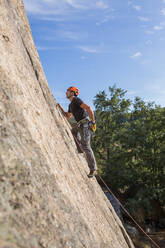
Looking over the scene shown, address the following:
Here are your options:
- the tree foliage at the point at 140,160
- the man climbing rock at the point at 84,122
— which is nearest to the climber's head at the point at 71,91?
the man climbing rock at the point at 84,122

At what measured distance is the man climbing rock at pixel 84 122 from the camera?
5.95 m

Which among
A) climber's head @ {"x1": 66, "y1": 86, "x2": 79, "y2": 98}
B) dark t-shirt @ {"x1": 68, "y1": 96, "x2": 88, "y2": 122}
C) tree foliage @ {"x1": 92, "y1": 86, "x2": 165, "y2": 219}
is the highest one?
climber's head @ {"x1": 66, "y1": 86, "x2": 79, "y2": 98}

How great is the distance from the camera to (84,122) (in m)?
6.14

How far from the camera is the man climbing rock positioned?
5.95m

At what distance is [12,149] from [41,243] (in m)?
1.11

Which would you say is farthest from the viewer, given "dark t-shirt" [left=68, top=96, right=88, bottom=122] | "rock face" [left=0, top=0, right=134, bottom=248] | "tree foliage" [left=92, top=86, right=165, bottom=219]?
"tree foliage" [left=92, top=86, right=165, bottom=219]

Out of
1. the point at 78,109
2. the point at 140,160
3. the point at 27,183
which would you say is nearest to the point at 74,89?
the point at 78,109

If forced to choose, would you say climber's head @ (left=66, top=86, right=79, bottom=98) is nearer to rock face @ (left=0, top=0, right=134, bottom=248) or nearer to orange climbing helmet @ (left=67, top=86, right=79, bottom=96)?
orange climbing helmet @ (left=67, top=86, right=79, bottom=96)

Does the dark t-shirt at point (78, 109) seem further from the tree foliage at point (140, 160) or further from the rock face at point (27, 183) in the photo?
the tree foliage at point (140, 160)

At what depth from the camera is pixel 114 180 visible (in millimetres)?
25562

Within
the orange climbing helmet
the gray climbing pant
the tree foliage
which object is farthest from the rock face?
the tree foliage

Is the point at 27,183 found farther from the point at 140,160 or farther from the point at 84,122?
the point at 140,160

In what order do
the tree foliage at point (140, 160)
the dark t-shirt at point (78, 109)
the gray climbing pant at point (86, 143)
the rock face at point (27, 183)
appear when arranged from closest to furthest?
the rock face at point (27, 183), the gray climbing pant at point (86, 143), the dark t-shirt at point (78, 109), the tree foliage at point (140, 160)

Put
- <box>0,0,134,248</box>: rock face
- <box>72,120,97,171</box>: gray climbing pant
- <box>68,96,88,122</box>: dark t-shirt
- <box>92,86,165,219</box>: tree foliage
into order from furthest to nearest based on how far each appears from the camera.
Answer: <box>92,86,165,219</box>: tree foliage → <box>68,96,88,122</box>: dark t-shirt → <box>72,120,97,171</box>: gray climbing pant → <box>0,0,134,248</box>: rock face
